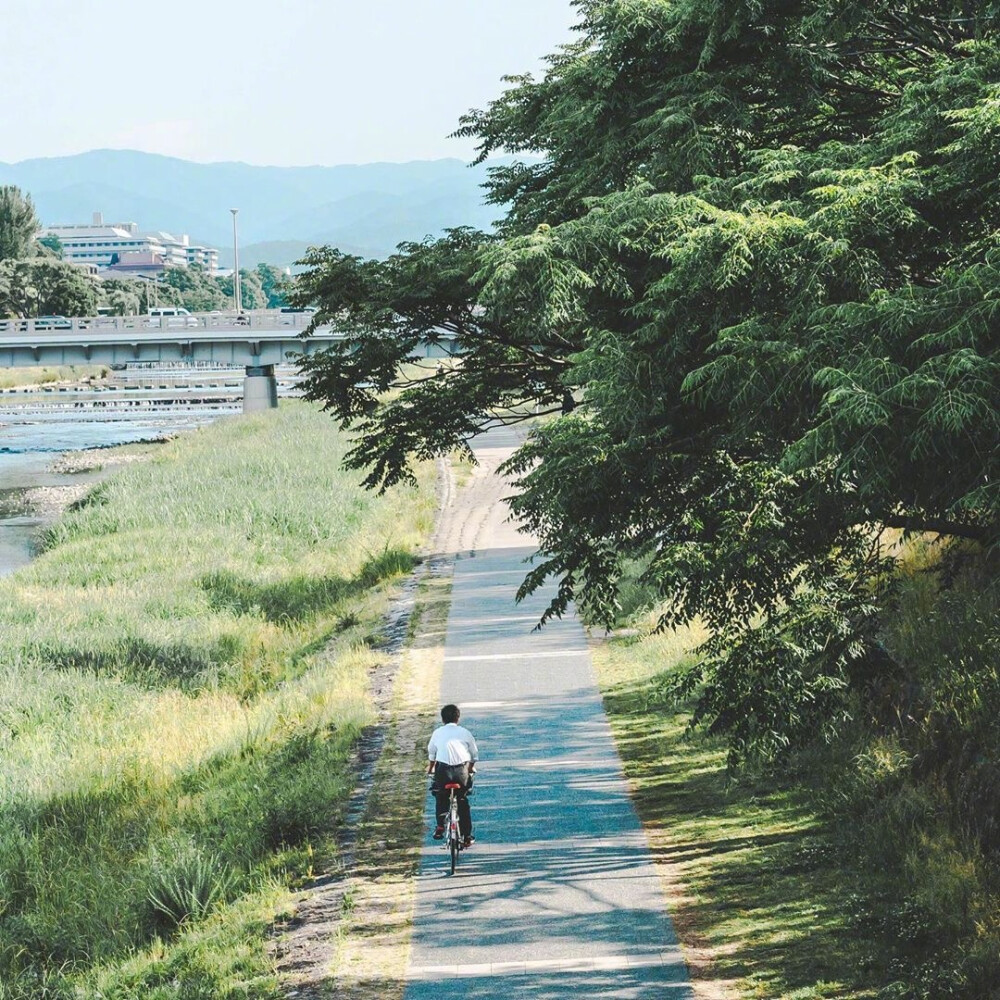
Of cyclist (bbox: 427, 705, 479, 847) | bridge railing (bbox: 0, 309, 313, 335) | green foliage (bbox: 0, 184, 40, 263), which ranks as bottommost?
cyclist (bbox: 427, 705, 479, 847)

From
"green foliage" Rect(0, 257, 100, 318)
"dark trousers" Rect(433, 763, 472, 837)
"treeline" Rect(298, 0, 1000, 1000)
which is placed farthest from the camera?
"green foliage" Rect(0, 257, 100, 318)

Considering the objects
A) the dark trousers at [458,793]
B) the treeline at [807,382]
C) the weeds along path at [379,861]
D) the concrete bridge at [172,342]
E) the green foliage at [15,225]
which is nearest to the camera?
the treeline at [807,382]

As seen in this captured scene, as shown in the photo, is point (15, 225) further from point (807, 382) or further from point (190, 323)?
point (807, 382)

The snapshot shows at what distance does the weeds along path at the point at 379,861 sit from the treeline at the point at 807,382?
9.69ft

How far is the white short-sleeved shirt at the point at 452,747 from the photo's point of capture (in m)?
11.9

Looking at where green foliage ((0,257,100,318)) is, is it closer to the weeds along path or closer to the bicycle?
the weeds along path

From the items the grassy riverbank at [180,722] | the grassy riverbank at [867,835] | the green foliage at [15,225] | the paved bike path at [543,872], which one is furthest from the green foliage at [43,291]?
the grassy riverbank at [867,835]

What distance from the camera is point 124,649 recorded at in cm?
2300

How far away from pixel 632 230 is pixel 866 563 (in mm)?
3574

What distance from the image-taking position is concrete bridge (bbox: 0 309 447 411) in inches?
2813

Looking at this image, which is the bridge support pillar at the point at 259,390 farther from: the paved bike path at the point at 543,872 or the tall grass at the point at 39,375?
the paved bike path at the point at 543,872

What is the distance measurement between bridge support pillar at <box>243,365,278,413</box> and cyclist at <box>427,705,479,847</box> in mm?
61898

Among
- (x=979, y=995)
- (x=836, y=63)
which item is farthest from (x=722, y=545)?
(x=836, y=63)

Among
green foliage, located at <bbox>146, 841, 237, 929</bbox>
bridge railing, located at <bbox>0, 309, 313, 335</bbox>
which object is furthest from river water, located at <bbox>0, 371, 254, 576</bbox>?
green foliage, located at <bbox>146, 841, 237, 929</bbox>
